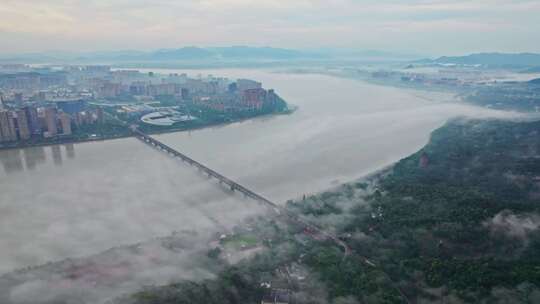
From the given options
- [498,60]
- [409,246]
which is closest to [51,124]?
[409,246]

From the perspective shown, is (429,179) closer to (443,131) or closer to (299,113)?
(443,131)

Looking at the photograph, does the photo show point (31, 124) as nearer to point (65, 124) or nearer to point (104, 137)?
point (65, 124)

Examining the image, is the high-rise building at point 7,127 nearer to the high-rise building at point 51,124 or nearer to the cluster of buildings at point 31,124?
the cluster of buildings at point 31,124

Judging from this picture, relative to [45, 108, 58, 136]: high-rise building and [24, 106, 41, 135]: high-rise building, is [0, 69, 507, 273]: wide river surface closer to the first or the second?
[45, 108, 58, 136]: high-rise building

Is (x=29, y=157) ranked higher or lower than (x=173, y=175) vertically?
higher

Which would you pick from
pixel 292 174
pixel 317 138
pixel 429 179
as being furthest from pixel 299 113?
pixel 429 179
